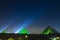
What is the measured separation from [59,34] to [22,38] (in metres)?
2.33

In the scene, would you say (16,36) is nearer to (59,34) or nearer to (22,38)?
(22,38)

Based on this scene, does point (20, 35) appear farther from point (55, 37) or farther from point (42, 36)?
point (55, 37)

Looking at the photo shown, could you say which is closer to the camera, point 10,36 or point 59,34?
point 10,36

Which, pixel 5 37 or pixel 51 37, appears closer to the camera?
pixel 5 37

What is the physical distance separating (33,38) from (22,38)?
0.63 m

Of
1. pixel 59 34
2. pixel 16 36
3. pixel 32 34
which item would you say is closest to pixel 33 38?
pixel 32 34

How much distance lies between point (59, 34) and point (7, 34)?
3159 millimetres

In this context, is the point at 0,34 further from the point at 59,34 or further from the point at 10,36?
the point at 59,34

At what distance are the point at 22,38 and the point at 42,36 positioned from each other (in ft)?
3.77

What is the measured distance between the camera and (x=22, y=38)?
9.73 meters

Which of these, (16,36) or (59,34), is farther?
(59,34)

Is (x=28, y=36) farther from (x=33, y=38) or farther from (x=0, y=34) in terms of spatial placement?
(x=0, y=34)

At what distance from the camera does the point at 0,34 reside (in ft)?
31.2

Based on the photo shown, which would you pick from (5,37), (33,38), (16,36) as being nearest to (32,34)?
(33,38)
